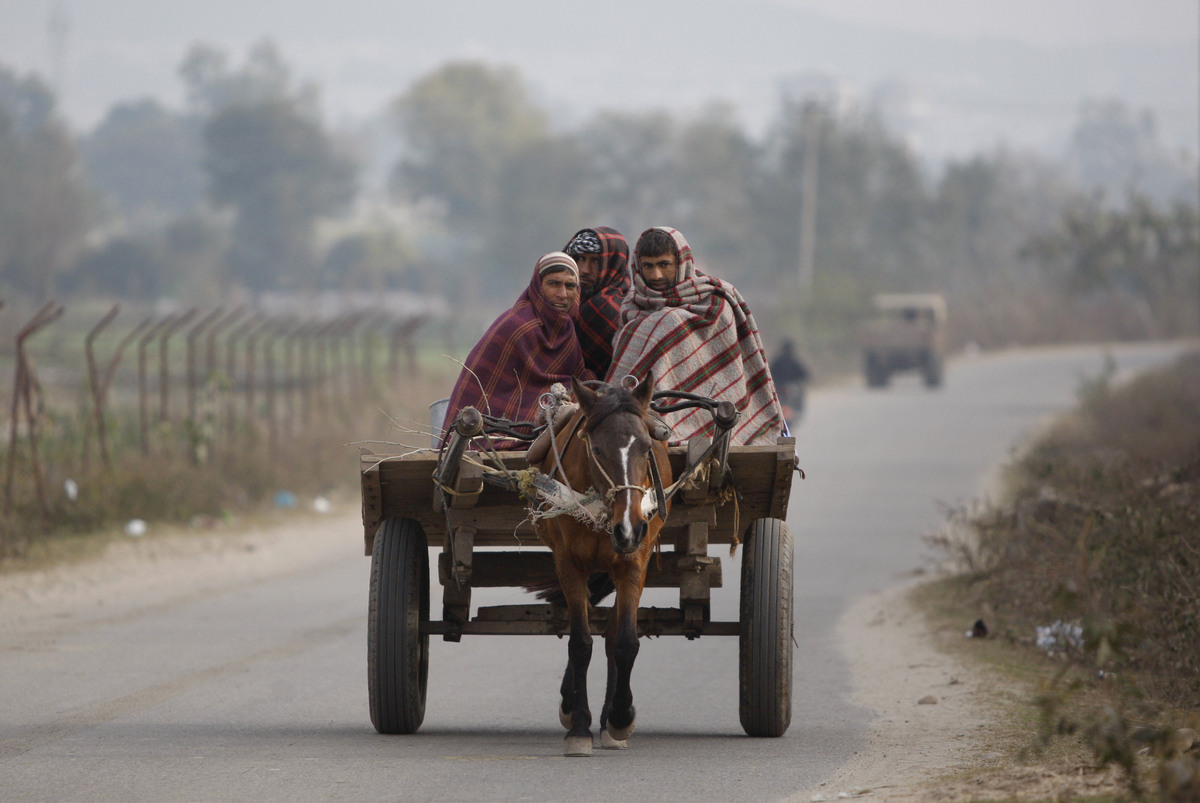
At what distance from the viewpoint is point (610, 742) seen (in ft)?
22.0

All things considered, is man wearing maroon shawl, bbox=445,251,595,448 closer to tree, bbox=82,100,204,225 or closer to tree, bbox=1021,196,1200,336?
tree, bbox=1021,196,1200,336

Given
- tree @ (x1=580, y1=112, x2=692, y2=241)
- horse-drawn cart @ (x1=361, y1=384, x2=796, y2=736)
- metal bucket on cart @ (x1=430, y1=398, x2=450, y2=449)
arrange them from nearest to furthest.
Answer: horse-drawn cart @ (x1=361, y1=384, x2=796, y2=736) → metal bucket on cart @ (x1=430, y1=398, x2=450, y2=449) → tree @ (x1=580, y1=112, x2=692, y2=241)

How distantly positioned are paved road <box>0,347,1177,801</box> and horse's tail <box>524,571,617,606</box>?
0.64 meters

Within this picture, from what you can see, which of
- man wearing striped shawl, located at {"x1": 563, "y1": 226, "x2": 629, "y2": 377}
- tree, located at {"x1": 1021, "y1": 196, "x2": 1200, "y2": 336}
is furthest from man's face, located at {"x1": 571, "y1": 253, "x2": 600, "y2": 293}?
tree, located at {"x1": 1021, "y1": 196, "x2": 1200, "y2": 336}

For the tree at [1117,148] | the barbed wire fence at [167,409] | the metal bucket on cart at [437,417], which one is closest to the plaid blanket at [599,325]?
the metal bucket on cart at [437,417]

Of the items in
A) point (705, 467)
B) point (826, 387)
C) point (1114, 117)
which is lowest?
point (826, 387)

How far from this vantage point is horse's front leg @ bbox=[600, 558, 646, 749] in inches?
248

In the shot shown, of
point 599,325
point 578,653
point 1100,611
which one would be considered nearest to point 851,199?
point 1100,611

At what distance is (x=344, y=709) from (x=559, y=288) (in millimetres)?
2495

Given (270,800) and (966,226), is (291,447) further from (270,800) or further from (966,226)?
(966,226)

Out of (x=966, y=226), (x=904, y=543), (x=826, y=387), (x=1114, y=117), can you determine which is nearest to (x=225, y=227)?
(x=966, y=226)

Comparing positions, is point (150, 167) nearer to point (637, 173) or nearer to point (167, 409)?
point (637, 173)

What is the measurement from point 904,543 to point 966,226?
70.3 metres

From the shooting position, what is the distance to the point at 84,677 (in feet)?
28.9
